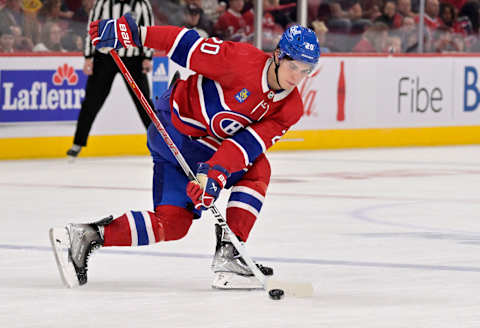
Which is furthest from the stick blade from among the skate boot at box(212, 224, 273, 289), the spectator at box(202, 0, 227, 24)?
the spectator at box(202, 0, 227, 24)

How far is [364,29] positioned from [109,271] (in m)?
7.59

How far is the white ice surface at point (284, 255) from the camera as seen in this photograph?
3.95 m

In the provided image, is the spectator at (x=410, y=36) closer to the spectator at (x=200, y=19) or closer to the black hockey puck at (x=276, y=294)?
the spectator at (x=200, y=19)

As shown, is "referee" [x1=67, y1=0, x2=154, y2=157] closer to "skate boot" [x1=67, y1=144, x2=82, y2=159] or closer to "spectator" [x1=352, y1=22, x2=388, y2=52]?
"skate boot" [x1=67, y1=144, x2=82, y2=159]

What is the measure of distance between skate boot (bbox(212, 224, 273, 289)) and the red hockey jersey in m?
0.28

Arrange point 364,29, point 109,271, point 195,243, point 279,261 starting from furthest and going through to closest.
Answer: point 364,29, point 195,243, point 279,261, point 109,271

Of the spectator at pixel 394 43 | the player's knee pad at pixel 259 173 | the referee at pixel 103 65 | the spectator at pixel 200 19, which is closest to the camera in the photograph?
the player's knee pad at pixel 259 173

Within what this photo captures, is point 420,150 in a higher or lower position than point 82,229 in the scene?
lower

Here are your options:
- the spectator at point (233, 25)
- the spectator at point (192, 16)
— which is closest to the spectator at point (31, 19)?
the spectator at point (192, 16)

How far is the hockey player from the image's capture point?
4.37m

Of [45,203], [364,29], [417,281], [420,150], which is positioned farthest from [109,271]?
[364,29]

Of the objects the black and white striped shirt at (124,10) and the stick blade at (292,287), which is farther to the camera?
the black and white striped shirt at (124,10)

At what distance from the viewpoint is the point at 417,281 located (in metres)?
4.62

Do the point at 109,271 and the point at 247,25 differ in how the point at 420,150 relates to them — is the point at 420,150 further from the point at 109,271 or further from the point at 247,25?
the point at 109,271
